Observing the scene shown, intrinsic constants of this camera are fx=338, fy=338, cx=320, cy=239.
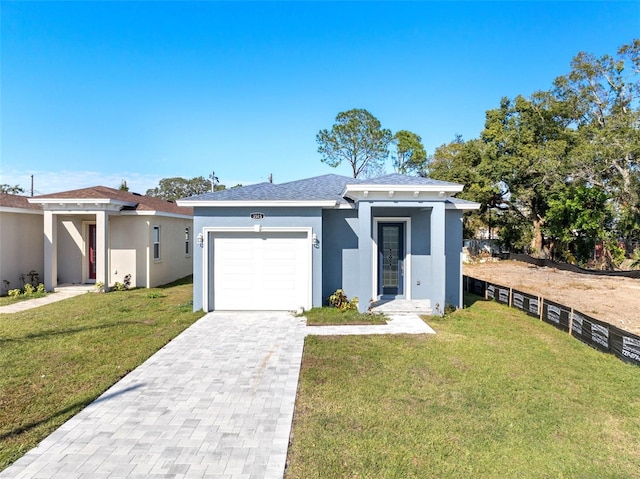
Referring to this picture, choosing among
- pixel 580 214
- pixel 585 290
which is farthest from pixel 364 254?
pixel 580 214

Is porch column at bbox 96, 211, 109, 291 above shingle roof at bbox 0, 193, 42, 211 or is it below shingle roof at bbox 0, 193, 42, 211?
below

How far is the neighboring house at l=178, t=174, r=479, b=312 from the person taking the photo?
9719 millimetres

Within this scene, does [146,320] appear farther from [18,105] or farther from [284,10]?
[284,10]

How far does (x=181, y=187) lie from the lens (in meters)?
60.9

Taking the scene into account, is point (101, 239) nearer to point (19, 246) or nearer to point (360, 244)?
point (19, 246)

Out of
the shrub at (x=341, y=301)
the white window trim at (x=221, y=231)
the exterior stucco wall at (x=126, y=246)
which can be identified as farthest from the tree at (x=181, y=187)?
the shrub at (x=341, y=301)

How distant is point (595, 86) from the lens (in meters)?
26.5

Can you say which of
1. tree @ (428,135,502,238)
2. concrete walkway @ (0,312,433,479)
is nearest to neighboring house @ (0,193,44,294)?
concrete walkway @ (0,312,433,479)

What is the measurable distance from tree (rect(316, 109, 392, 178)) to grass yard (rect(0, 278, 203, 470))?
28.9 m

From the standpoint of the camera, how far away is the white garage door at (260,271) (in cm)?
1016

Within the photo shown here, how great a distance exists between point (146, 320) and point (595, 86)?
114 ft

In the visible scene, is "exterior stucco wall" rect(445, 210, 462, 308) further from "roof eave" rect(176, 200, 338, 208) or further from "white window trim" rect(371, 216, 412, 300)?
"roof eave" rect(176, 200, 338, 208)

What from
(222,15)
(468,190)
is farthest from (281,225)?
(468,190)

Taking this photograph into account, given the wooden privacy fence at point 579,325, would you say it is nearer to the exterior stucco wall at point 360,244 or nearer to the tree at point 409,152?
the exterior stucco wall at point 360,244
